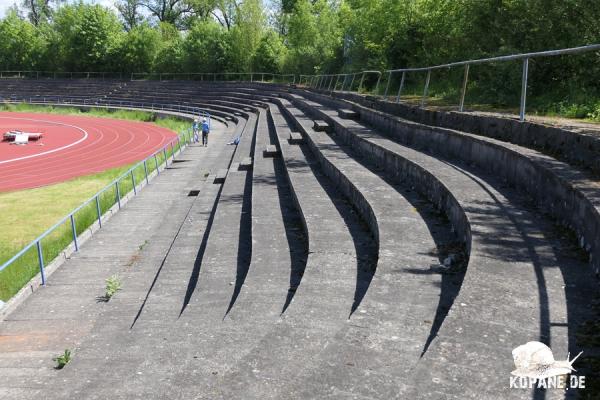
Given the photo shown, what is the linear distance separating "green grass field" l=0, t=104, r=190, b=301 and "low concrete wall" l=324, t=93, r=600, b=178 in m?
9.22

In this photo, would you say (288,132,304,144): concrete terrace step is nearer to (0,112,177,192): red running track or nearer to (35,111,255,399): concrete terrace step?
(35,111,255,399): concrete terrace step

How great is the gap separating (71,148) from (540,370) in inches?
1333

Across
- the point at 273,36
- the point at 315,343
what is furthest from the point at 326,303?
the point at 273,36

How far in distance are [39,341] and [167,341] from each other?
3547 millimetres

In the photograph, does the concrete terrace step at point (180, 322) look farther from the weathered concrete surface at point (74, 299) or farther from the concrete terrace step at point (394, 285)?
the concrete terrace step at point (394, 285)

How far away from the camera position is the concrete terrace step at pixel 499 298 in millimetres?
3352

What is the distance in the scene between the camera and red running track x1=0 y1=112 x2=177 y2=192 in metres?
25.0

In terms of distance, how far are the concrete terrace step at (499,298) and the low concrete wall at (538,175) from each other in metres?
0.21

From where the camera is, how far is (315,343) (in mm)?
4211

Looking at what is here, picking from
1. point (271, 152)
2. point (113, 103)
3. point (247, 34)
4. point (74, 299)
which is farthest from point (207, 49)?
point (74, 299)

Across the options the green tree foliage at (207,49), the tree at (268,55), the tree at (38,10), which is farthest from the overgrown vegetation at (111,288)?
the tree at (38,10)

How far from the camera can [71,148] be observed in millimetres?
33000

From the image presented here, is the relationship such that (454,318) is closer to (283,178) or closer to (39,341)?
(39,341)

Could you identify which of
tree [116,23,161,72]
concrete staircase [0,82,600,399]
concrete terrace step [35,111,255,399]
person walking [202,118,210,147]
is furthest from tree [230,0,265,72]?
concrete terrace step [35,111,255,399]
